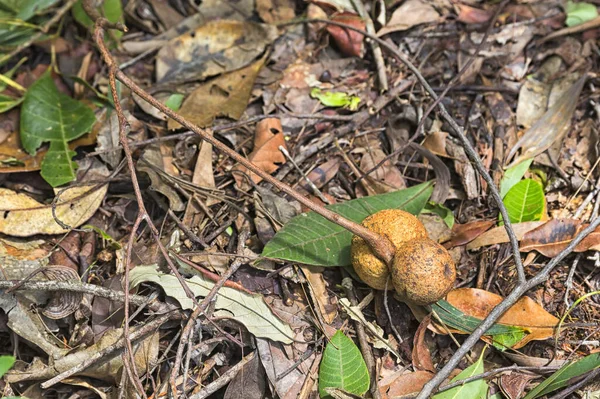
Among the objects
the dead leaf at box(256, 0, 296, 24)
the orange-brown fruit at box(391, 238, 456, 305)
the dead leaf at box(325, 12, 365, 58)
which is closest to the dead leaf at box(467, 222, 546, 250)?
the orange-brown fruit at box(391, 238, 456, 305)

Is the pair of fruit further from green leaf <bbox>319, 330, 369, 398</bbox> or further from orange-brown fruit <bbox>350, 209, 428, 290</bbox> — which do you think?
green leaf <bbox>319, 330, 369, 398</bbox>

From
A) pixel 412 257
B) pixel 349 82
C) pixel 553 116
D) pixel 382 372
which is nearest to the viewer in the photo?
pixel 412 257

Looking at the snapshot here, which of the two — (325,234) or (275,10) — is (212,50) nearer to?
(275,10)

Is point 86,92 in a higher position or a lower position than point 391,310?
higher

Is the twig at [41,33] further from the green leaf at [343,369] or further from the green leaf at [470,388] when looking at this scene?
the green leaf at [470,388]

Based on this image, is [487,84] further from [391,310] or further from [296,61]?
[391,310]

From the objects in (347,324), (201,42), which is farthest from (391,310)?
(201,42)

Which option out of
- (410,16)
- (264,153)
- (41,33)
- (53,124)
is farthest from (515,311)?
(41,33)
